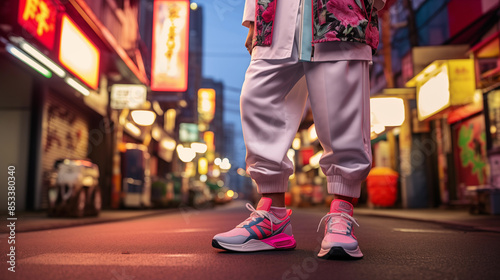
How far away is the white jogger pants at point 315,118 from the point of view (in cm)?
219

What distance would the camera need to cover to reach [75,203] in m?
7.02

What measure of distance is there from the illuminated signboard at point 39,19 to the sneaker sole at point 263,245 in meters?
6.07

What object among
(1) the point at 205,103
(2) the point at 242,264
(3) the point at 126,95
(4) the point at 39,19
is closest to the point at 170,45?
(3) the point at 126,95

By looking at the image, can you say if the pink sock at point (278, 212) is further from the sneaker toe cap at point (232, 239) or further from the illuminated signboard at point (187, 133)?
the illuminated signboard at point (187, 133)

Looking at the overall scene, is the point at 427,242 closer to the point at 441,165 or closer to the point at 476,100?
the point at 476,100

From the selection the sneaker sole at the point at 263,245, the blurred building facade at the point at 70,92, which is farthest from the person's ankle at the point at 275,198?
the blurred building facade at the point at 70,92

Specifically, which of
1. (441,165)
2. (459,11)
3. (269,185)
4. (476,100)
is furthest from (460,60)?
(269,185)

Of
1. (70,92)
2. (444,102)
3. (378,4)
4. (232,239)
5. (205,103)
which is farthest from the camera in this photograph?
(205,103)

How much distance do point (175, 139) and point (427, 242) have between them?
25.2 m

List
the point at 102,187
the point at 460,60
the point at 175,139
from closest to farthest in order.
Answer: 1. the point at 460,60
2. the point at 102,187
3. the point at 175,139

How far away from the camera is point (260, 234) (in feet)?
7.18

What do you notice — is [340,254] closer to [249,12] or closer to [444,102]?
[249,12]

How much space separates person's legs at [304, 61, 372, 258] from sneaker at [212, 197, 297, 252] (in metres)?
0.23

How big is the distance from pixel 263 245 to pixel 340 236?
1.29 ft
